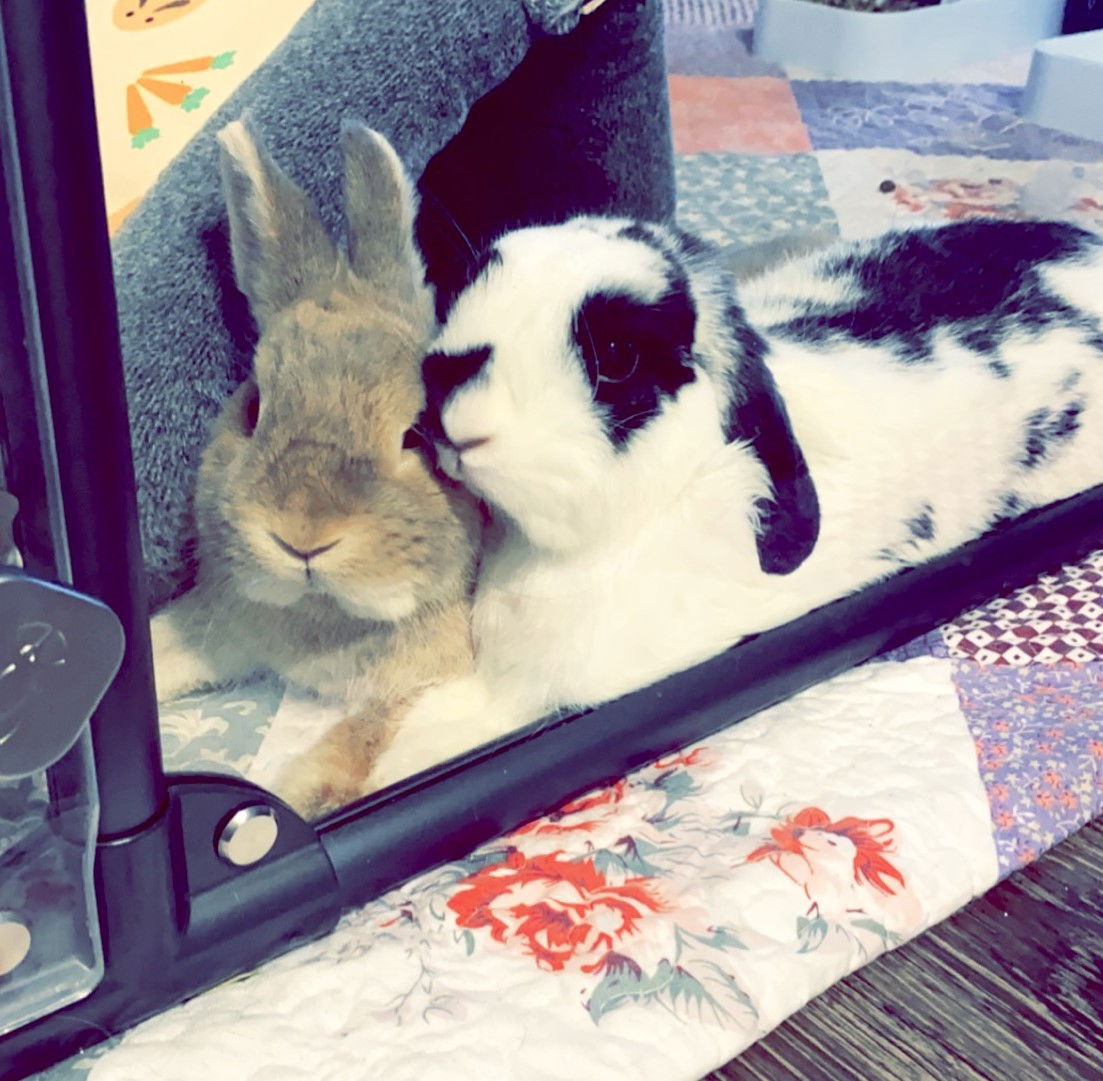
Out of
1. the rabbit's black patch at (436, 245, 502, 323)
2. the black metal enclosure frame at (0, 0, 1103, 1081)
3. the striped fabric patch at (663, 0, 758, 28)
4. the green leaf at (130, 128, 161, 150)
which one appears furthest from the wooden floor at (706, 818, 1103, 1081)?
the striped fabric patch at (663, 0, 758, 28)

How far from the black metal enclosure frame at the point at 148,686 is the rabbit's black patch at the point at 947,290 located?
13cm

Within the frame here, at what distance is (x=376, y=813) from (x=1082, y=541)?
0.54 metres

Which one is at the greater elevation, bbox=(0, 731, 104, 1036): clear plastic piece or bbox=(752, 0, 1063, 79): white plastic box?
bbox=(752, 0, 1063, 79): white plastic box

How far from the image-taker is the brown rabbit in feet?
1.99

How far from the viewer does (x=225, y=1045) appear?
0.54 m

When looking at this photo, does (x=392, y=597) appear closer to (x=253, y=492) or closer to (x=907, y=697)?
(x=253, y=492)

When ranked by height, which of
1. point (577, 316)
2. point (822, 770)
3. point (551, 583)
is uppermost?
point (577, 316)

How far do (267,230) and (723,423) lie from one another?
26 centimetres

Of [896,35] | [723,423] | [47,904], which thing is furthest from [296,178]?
[896,35]

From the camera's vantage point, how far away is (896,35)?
164 cm

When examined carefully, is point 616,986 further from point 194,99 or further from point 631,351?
point 194,99

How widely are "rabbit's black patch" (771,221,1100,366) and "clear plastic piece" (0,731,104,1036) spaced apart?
1.62ft

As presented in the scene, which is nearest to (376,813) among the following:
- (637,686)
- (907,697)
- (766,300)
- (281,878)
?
(281,878)

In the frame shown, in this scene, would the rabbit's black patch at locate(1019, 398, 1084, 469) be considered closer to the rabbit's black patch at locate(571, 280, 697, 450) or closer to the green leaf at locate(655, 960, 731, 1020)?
the rabbit's black patch at locate(571, 280, 697, 450)
